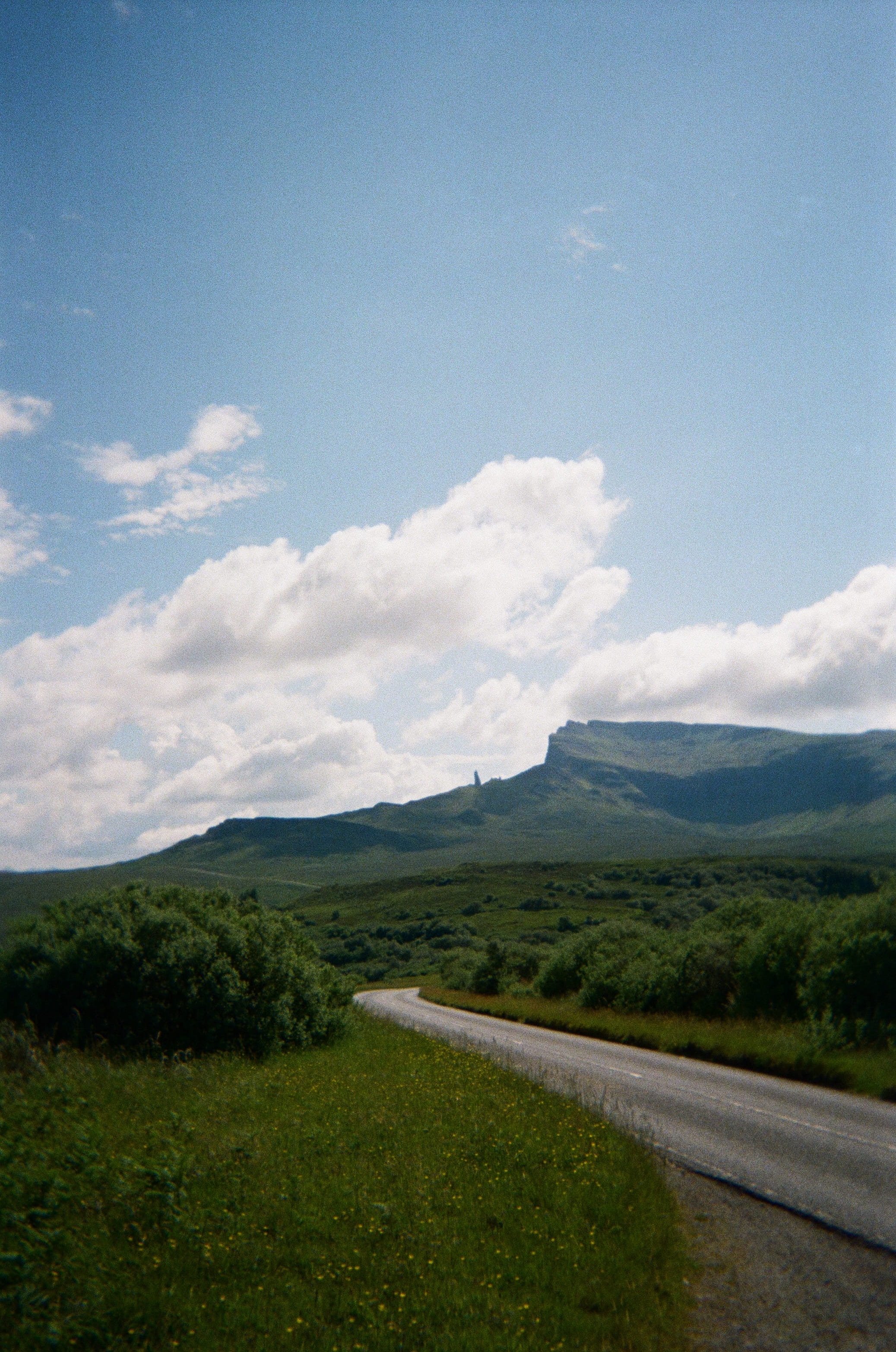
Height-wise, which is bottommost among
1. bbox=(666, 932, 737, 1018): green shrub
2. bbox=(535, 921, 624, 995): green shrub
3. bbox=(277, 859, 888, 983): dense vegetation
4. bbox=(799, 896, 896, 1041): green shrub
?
bbox=(277, 859, 888, 983): dense vegetation

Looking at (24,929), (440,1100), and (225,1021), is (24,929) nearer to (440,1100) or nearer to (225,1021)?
(225,1021)

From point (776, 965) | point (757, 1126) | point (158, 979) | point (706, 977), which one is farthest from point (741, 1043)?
point (158, 979)

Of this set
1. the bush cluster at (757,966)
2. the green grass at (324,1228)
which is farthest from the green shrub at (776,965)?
the green grass at (324,1228)

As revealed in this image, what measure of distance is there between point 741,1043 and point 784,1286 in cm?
1516

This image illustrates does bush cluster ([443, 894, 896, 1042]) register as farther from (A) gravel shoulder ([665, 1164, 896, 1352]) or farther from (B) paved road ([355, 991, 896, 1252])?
(A) gravel shoulder ([665, 1164, 896, 1352])

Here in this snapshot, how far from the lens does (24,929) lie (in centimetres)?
2144

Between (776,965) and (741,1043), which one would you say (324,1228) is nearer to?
(741,1043)

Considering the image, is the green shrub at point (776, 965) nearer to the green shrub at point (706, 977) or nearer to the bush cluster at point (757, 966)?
the bush cluster at point (757, 966)

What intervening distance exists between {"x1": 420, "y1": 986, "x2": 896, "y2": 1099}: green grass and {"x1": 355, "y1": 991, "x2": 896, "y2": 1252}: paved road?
1.80ft

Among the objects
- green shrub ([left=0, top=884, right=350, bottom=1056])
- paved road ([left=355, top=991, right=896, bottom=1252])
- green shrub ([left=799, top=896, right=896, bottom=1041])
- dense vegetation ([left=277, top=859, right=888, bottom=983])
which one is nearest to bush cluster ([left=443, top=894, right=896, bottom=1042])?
green shrub ([left=799, top=896, right=896, bottom=1041])

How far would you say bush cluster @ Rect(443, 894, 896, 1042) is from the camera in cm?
1970

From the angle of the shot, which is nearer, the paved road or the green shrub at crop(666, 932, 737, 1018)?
the paved road

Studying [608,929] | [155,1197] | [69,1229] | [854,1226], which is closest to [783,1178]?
[854,1226]

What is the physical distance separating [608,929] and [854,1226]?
3627cm
